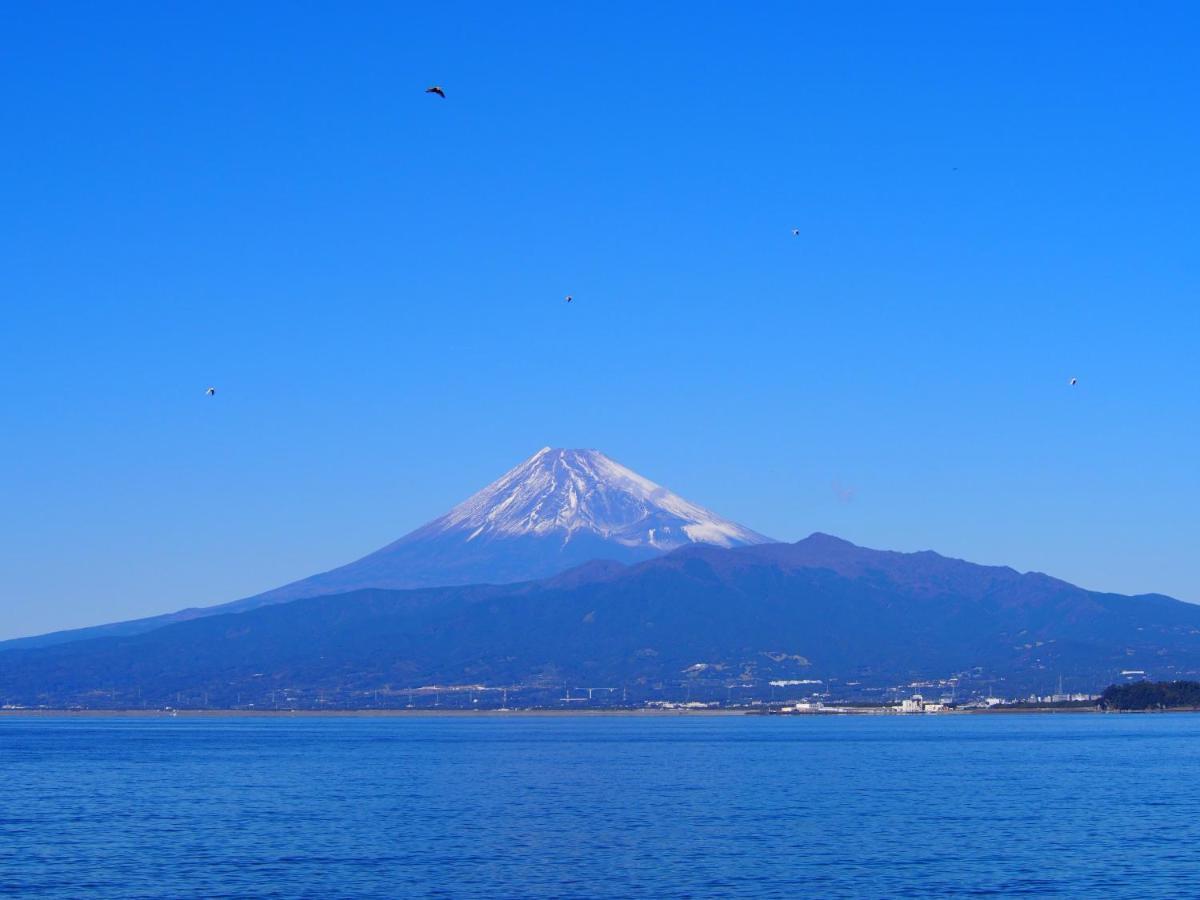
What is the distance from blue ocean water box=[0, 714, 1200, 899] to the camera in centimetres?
4556

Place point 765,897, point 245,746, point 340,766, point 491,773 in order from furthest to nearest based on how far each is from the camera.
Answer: point 245,746 < point 340,766 < point 491,773 < point 765,897

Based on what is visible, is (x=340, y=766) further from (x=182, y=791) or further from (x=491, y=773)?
(x=182, y=791)

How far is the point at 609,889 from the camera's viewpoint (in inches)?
1727

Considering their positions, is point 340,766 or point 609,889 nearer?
point 609,889

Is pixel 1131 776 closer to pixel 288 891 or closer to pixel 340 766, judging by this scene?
pixel 340 766

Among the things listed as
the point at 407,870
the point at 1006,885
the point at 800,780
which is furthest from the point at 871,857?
the point at 800,780

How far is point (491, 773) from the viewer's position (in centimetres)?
9094

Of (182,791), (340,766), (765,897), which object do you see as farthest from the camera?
(340,766)

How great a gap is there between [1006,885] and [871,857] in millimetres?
6282

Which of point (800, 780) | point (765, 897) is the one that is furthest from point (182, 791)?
point (765, 897)

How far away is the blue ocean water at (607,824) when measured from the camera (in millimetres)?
45562

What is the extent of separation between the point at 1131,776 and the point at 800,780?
56.6 ft

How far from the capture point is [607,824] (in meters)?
59.8

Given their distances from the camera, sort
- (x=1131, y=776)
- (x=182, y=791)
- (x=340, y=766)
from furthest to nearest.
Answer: (x=340, y=766) → (x=1131, y=776) → (x=182, y=791)
